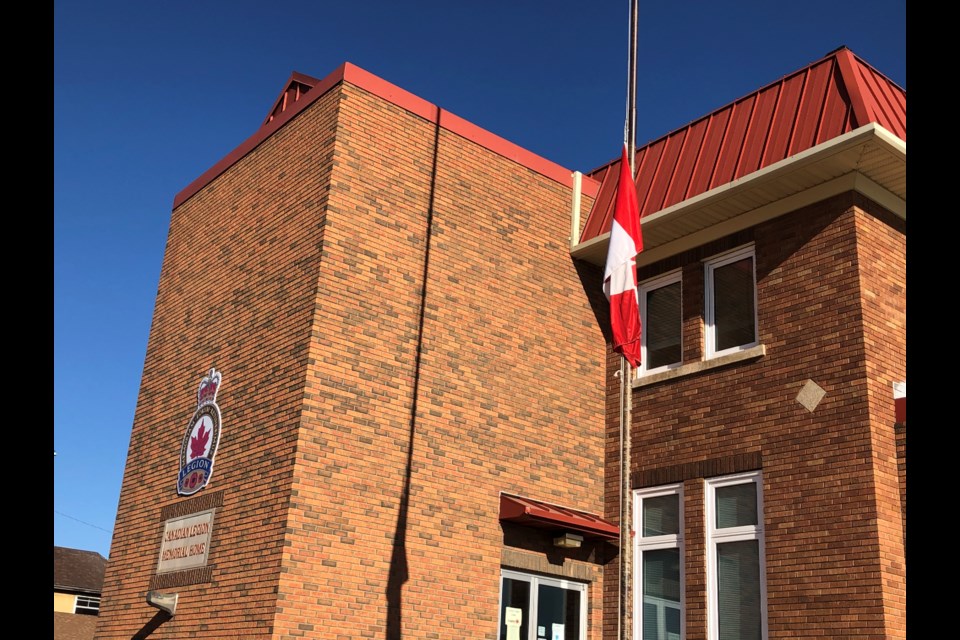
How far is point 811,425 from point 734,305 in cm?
224

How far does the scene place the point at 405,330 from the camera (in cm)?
1168

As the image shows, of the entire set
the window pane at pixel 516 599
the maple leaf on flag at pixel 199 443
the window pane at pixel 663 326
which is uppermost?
the window pane at pixel 663 326

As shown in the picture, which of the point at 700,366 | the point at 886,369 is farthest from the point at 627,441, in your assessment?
the point at 886,369

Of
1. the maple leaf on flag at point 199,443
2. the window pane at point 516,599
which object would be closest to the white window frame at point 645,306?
the window pane at point 516,599

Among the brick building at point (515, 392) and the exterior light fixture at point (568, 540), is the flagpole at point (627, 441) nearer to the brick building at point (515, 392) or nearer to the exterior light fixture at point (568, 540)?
the exterior light fixture at point (568, 540)

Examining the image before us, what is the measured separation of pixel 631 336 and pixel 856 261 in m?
3.15

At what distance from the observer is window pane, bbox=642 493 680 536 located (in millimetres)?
12039

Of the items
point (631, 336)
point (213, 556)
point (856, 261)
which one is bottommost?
point (213, 556)

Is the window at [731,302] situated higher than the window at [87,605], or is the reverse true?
the window at [731,302]

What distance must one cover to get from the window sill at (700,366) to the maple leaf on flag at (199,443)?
239 inches

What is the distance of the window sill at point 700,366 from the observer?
38.2 ft

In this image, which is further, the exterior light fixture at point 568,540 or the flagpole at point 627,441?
the exterior light fixture at point 568,540
